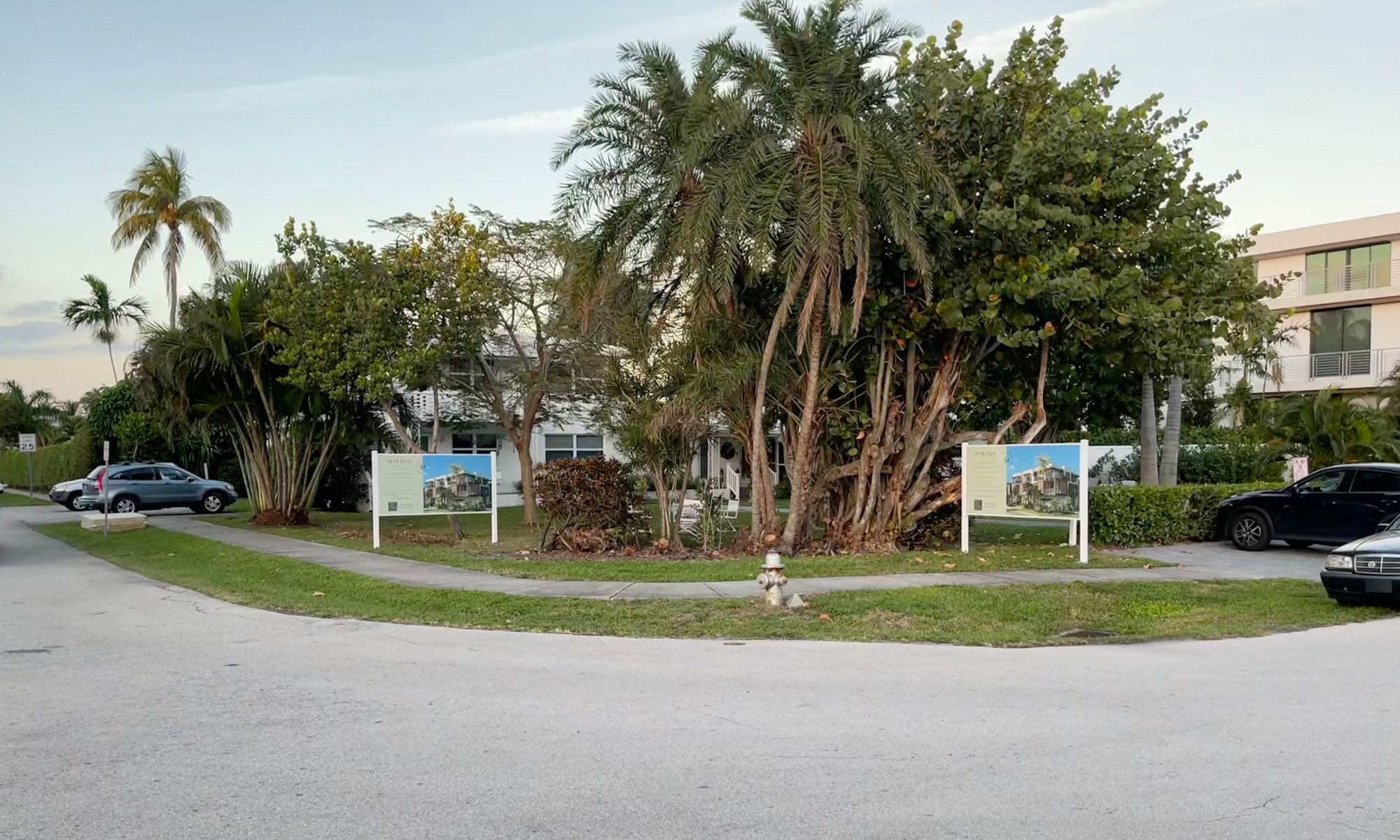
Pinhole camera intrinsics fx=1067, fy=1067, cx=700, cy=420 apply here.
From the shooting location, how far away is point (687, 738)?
6504mm

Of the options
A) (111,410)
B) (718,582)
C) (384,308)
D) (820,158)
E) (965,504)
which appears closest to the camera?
(718,582)

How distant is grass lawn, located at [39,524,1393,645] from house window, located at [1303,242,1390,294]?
28.9m

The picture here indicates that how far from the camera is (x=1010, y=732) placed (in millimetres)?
6656

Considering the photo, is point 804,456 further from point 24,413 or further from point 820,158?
point 24,413

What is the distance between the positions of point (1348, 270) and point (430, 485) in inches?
1359

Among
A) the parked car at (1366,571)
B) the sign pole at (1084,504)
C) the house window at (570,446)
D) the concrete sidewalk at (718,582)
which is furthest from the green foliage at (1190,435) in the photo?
the house window at (570,446)

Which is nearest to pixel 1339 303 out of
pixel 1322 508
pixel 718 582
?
pixel 1322 508

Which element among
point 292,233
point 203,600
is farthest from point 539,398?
point 203,600

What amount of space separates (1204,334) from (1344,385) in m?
24.8

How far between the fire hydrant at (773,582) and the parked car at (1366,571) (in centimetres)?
609

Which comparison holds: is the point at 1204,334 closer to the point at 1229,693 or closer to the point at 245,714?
the point at 1229,693

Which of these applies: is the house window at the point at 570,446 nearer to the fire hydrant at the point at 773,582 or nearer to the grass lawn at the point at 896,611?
the grass lawn at the point at 896,611

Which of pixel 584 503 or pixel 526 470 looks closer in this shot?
pixel 584 503

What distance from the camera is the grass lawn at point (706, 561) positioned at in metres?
14.8
